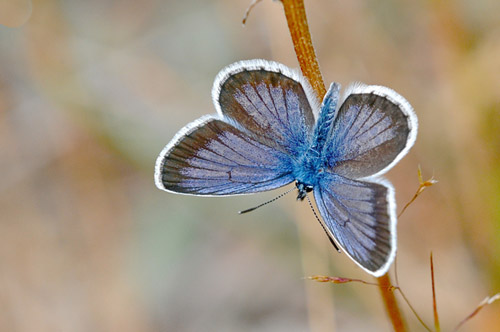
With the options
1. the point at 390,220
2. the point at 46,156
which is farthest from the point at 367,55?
the point at 390,220

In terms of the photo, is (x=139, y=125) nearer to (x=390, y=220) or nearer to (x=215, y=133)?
(x=215, y=133)

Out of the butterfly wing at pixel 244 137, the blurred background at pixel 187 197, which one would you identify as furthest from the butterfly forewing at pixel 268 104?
the blurred background at pixel 187 197

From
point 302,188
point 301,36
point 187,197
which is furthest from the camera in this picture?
point 187,197

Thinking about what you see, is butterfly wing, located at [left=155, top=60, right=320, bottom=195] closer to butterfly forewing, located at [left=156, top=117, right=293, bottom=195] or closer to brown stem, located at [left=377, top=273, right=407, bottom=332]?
butterfly forewing, located at [left=156, top=117, right=293, bottom=195]

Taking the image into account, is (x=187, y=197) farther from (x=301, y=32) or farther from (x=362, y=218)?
(x=301, y=32)

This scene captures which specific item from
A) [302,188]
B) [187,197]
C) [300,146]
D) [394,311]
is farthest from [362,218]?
[187,197]

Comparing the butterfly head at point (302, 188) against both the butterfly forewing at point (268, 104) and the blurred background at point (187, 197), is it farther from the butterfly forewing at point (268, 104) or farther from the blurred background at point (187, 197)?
the blurred background at point (187, 197)

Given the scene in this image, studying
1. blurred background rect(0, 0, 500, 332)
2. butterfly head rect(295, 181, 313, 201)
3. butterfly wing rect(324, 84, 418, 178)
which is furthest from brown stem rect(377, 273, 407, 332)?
blurred background rect(0, 0, 500, 332)
